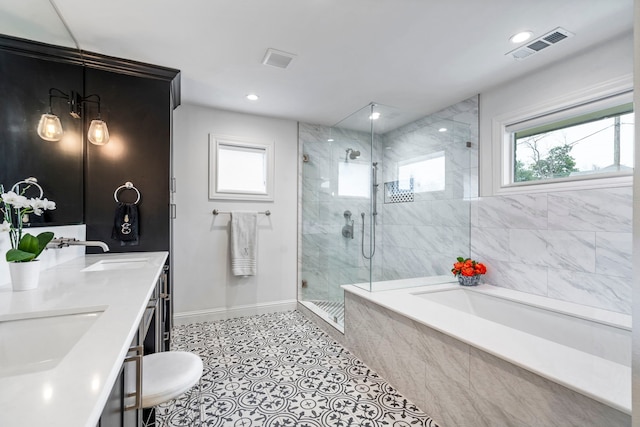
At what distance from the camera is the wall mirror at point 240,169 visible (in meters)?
3.30

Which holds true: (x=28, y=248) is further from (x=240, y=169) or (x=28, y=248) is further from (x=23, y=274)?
(x=240, y=169)

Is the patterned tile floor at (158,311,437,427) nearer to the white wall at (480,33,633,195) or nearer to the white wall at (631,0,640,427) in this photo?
the white wall at (631,0,640,427)

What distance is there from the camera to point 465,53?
7.05 feet

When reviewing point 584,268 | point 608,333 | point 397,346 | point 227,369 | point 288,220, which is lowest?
point 227,369

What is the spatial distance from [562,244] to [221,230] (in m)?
3.16

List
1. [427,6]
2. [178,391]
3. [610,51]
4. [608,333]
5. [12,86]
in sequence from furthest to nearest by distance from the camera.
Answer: [610,51] < [608,333] < [427,6] < [12,86] < [178,391]

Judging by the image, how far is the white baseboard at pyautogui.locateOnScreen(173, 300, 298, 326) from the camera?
314 cm

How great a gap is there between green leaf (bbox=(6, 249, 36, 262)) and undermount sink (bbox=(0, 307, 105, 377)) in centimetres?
A: 37

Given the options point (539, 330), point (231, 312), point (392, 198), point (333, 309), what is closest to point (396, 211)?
point (392, 198)

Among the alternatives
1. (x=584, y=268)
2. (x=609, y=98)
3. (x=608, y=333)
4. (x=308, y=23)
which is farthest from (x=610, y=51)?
(x=308, y=23)

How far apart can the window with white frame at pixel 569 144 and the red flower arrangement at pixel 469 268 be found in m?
0.68

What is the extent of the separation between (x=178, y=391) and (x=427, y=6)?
2270 mm

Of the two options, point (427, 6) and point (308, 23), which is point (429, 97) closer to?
point (427, 6)

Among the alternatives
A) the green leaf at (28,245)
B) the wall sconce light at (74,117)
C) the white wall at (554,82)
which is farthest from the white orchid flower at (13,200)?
the white wall at (554,82)
